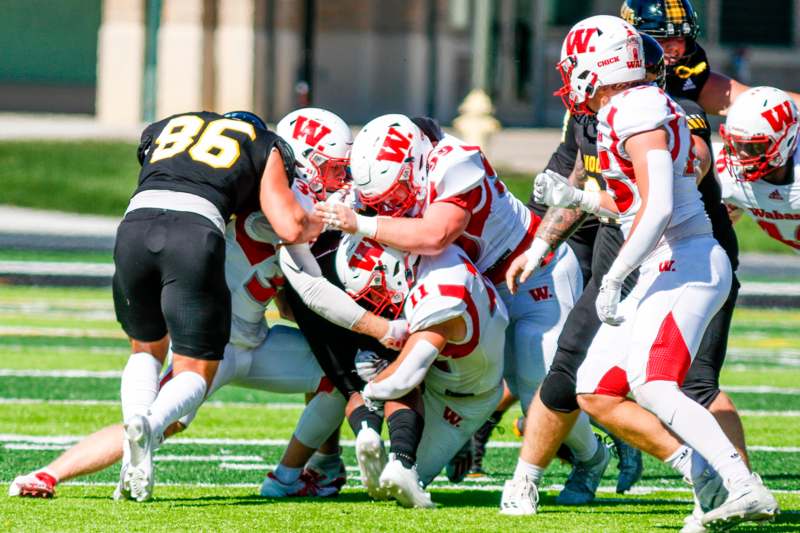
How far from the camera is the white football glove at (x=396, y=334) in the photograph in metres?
5.40

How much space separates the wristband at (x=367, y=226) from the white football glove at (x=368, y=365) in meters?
0.52

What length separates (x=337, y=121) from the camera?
5.77m

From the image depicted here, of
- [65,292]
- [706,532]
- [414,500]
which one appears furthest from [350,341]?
[65,292]

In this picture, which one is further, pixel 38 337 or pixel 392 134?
pixel 38 337

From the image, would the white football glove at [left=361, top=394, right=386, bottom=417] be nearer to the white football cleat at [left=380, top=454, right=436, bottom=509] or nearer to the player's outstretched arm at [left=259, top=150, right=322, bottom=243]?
the white football cleat at [left=380, top=454, right=436, bottom=509]

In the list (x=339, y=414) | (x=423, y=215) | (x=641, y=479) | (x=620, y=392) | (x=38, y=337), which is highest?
(x=423, y=215)

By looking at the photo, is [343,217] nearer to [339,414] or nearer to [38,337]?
[339,414]

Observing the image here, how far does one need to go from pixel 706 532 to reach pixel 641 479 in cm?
172

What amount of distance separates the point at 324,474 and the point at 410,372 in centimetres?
79

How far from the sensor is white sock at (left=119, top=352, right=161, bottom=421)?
17.4 feet

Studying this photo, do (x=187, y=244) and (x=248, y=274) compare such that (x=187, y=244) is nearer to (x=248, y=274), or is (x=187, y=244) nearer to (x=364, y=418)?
(x=248, y=274)

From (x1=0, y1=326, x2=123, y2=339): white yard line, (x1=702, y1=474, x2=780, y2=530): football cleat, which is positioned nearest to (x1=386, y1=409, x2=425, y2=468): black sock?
(x1=702, y1=474, x2=780, y2=530): football cleat

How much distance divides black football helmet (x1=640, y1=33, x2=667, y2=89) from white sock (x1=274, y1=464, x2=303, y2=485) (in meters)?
1.97

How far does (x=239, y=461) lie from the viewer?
6.63 meters
